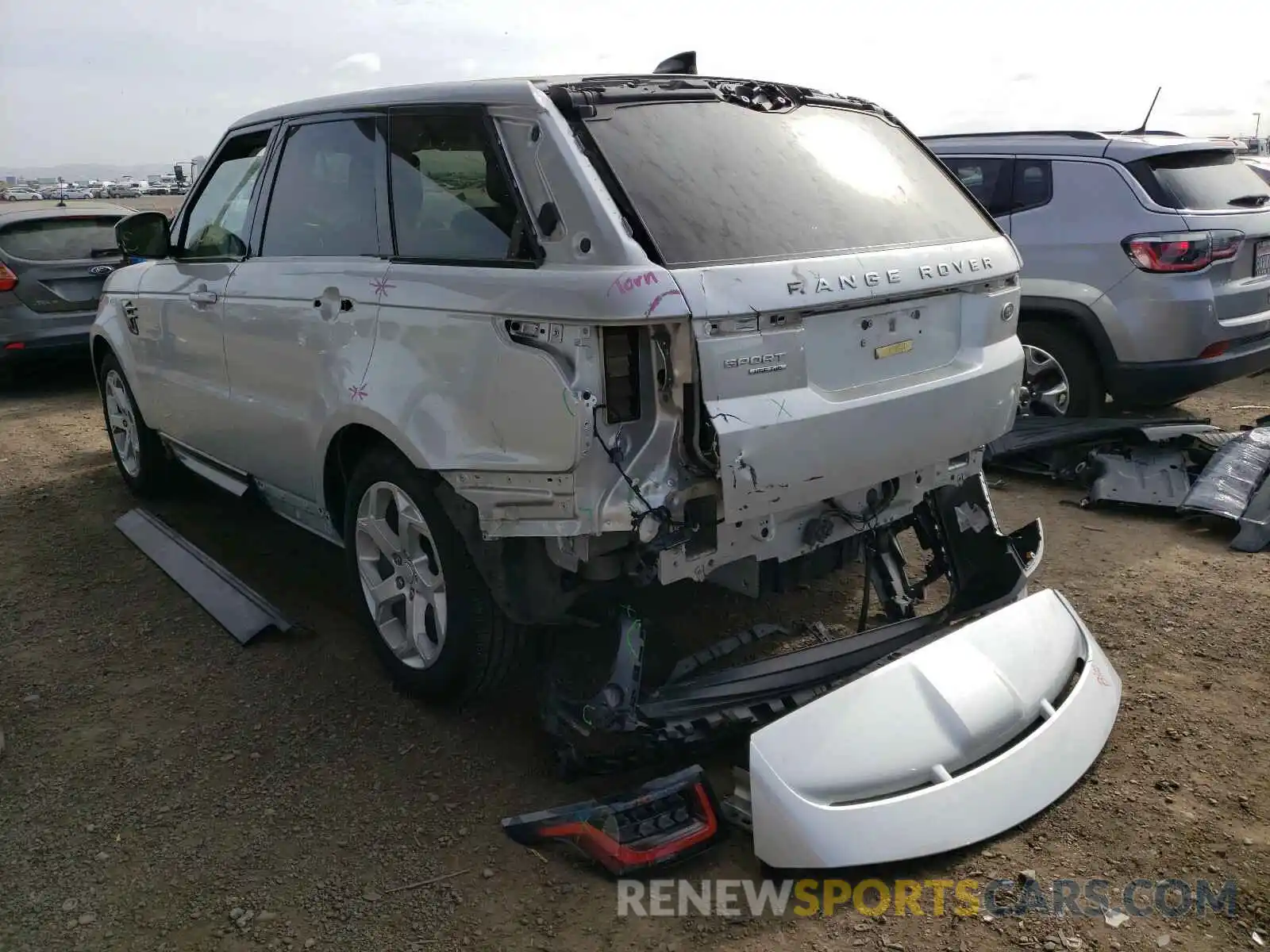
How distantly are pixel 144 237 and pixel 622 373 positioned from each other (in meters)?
3.24

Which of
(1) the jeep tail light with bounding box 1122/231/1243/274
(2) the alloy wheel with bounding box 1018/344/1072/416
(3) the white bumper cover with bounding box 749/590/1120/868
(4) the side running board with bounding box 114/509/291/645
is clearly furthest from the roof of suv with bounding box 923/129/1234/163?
(4) the side running board with bounding box 114/509/291/645

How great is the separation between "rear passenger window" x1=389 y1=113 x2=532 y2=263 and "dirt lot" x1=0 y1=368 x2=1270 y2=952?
4.83 ft

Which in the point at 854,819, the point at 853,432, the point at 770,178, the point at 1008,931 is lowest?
the point at 1008,931

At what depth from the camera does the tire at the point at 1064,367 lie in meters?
6.23

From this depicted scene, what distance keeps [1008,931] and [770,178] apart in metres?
2.14

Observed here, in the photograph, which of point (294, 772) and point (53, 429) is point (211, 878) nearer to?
point (294, 772)

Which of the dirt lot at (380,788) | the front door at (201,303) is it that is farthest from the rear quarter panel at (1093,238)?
the front door at (201,303)

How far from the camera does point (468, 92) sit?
3.17 meters

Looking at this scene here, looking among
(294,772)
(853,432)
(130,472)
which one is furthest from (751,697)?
(130,472)

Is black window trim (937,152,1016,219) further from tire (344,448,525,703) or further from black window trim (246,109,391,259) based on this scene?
tire (344,448,525,703)

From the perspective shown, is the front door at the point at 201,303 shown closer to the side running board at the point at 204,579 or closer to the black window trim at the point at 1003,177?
the side running board at the point at 204,579

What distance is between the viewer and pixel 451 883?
8.97 ft

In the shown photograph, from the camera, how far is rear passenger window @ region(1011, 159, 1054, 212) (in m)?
6.46

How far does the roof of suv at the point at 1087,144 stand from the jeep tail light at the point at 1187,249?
1.95 ft
